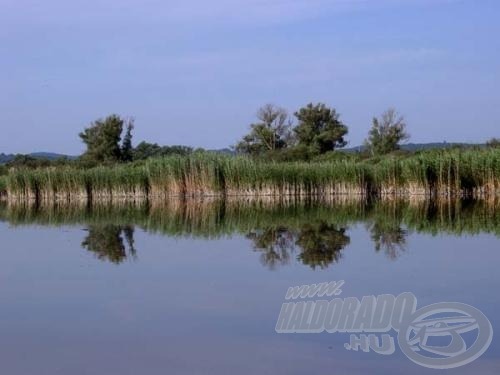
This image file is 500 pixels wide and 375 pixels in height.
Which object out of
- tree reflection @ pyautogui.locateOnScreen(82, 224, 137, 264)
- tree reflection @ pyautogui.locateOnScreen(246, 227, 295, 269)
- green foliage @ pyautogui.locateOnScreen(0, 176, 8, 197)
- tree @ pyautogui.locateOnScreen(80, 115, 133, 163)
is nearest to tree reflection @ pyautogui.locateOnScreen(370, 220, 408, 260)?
tree reflection @ pyautogui.locateOnScreen(246, 227, 295, 269)

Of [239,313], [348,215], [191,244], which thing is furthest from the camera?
[348,215]

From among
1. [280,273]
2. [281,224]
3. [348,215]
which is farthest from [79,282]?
[348,215]

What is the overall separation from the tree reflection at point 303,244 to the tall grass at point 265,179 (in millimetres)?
8668

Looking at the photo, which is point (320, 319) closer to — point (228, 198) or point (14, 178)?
point (228, 198)

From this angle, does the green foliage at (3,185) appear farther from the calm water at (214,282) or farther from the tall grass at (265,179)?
the calm water at (214,282)

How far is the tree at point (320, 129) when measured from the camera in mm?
42419

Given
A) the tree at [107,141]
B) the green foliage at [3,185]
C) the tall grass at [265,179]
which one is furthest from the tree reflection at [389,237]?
the tree at [107,141]

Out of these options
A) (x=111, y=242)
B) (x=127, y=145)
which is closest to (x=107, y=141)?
(x=127, y=145)

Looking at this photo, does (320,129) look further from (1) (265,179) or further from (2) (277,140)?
(1) (265,179)

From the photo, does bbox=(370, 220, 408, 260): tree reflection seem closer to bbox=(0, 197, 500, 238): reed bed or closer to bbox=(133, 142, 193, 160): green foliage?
bbox=(0, 197, 500, 238): reed bed

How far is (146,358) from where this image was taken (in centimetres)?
517

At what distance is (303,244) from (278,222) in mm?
3510

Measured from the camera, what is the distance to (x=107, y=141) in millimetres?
38781

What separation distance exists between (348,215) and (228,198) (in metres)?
7.22
